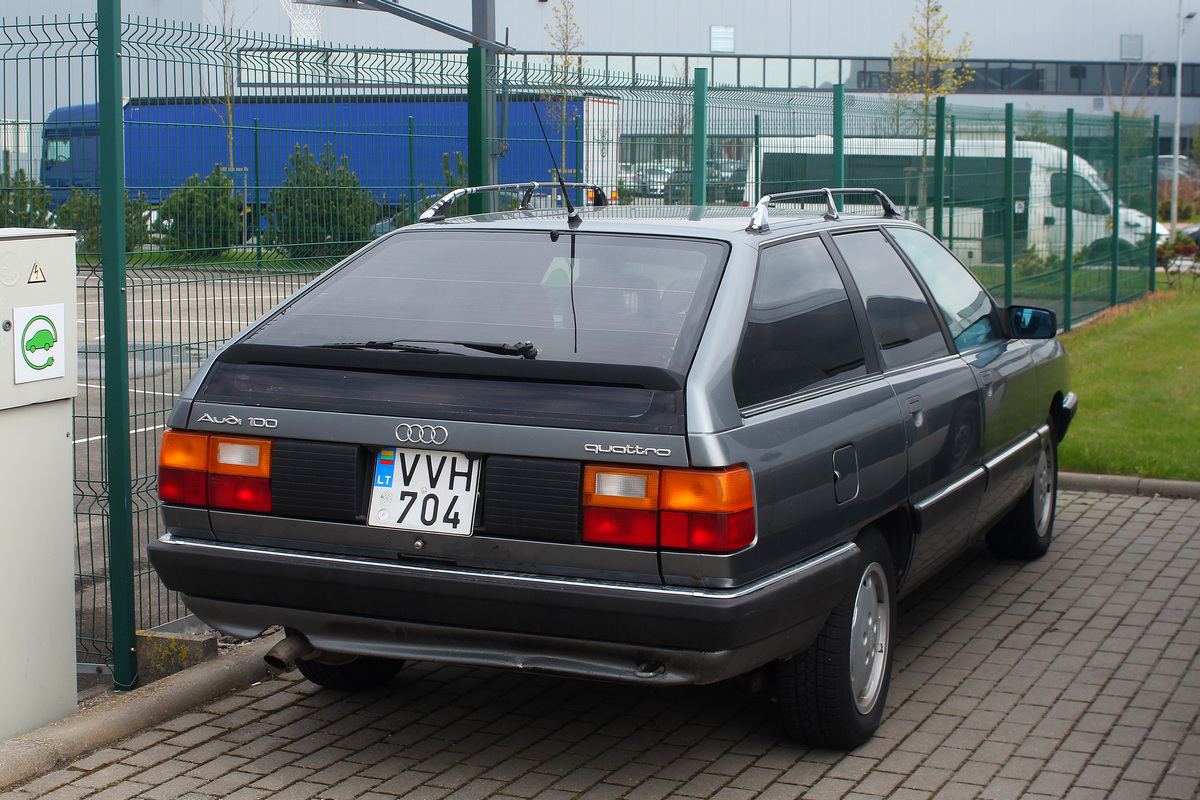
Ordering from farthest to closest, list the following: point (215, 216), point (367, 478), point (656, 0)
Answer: point (656, 0)
point (215, 216)
point (367, 478)

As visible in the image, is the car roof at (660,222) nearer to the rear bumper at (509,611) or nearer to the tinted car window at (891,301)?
the tinted car window at (891,301)

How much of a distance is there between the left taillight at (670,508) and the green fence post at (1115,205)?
14.4 meters

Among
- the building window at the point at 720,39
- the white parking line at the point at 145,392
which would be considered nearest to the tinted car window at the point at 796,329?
the white parking line at the point at 145,392

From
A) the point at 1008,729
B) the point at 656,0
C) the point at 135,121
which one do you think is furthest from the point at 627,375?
the point at 656,0

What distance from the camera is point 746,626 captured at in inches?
135

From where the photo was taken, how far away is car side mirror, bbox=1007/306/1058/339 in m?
5.77

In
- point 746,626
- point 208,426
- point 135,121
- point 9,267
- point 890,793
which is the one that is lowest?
point 890,793

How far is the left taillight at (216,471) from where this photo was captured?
3729 mm

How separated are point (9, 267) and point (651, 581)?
2.30m

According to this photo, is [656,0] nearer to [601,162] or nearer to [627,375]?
[601,162]

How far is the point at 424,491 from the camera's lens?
357cm

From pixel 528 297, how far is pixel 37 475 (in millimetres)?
1722

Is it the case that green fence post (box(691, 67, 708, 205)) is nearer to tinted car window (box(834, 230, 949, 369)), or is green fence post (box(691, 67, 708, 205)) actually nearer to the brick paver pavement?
tinted car window (box(834, 230, 949, 369))

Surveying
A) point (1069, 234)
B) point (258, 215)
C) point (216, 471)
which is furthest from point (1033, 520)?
point (1069, 234)
